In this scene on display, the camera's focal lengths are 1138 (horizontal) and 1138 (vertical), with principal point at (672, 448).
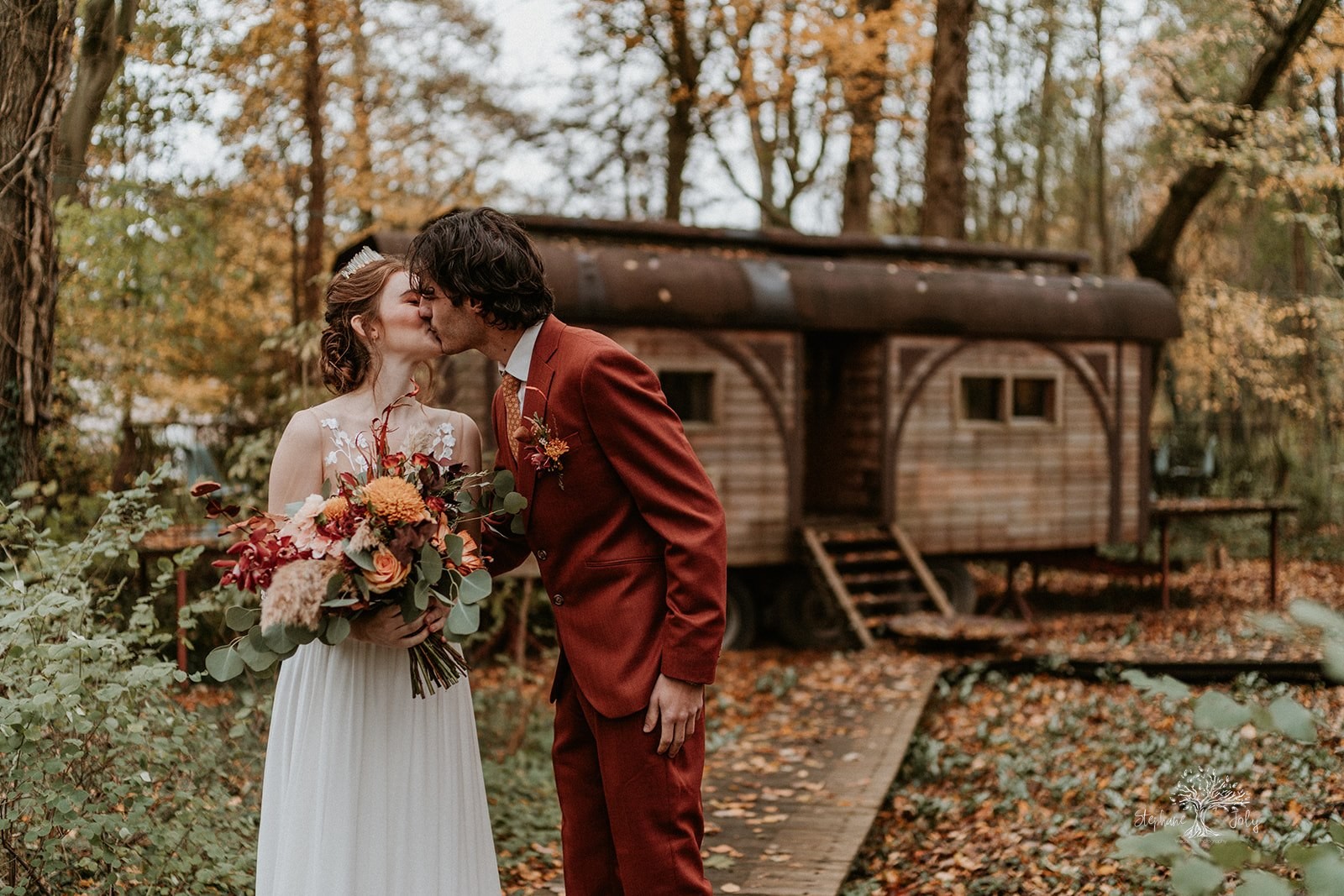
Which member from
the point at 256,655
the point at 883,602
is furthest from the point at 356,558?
the point at 883,602

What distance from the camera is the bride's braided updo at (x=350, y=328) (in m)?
3.13

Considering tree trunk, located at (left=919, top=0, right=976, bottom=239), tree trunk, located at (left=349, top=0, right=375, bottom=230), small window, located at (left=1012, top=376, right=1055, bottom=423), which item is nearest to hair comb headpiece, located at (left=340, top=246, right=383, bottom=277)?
small window, located at (left=1012, top=376, right=1055, bottom=423)

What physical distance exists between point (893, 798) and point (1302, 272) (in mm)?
19056

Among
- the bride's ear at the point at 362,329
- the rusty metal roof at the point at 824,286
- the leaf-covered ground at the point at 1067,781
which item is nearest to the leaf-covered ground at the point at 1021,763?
the leaf-covered ground at the point at 1067,781

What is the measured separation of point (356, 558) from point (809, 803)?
393 centimetres

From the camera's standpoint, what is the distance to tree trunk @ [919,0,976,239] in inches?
545

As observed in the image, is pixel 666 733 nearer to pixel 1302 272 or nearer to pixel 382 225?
pixel 382 225

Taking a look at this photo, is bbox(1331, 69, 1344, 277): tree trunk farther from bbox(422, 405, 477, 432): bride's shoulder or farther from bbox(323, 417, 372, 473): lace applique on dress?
bbox(323, 417, 372, 473): lace applique on dress

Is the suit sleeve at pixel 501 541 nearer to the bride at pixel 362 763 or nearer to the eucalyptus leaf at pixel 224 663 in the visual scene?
the bride at pixel 362 763

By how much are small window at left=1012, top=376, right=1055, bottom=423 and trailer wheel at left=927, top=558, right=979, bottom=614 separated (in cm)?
178

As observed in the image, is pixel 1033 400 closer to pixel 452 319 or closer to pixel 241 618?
pixel 452 319

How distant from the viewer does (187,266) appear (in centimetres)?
986

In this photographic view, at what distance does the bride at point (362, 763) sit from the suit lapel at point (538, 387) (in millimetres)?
244

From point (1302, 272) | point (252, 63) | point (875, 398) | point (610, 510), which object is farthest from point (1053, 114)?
point (610, 510)
